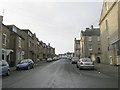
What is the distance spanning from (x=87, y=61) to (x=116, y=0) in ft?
32.8

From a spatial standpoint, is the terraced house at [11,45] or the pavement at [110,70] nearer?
the pavement at [110,70]

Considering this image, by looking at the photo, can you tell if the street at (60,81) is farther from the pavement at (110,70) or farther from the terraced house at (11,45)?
the terraced house at (11,45)

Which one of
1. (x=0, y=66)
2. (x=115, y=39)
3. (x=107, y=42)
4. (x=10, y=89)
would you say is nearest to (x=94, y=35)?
(x=107, y=42)

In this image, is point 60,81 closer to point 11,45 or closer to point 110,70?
point 110,70

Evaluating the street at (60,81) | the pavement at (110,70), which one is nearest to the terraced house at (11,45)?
the pavement at (110,70)

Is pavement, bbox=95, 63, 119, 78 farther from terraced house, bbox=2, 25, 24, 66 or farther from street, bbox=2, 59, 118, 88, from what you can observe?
terraced house, bbox=2, 25, 24, 66

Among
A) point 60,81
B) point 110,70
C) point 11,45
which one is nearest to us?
point 60,81

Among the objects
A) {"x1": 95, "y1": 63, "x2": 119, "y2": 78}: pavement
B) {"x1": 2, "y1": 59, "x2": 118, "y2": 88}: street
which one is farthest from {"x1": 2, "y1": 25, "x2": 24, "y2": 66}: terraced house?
{"x1": 2, "y1": 59, "x2": 118, "y2": 88}: street

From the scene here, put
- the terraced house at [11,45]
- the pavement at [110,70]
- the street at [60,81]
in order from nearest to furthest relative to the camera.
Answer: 1. the street at [60,81]
2. the pavement at [110,70]
3. the terraced house at [11,45]

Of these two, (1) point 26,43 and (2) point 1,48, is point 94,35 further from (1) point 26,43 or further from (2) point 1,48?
(2) point 1,48

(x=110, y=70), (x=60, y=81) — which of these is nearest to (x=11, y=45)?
(x=110, y=70)

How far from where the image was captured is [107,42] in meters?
38.1

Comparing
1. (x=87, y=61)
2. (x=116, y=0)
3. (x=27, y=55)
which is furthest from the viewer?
(x=27, y=55)

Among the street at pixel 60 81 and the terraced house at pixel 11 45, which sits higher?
the terraced house at pixel 11 45
